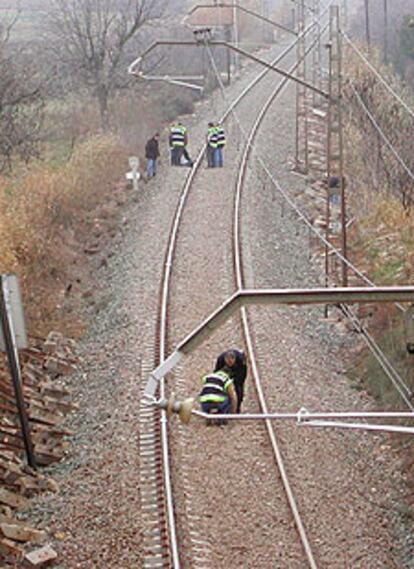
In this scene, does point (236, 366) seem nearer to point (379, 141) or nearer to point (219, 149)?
point (219, 149)

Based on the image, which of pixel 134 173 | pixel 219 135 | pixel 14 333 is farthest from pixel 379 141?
pixel 14 333

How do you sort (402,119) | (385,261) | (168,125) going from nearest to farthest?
(385,261) < (402,119) < (168,125)

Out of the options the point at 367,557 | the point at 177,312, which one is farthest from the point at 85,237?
the point at 367,557

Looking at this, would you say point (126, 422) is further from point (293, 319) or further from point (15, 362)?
point (293, 319)

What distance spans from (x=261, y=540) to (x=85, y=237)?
595 inches

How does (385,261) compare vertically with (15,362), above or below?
below

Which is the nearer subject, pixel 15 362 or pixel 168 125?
pixel 15 362

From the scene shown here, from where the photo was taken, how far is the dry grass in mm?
18969

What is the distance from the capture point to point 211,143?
89.2 feet

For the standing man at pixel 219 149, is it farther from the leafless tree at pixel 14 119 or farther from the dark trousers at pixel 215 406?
the dark trousers at pixel 215 406

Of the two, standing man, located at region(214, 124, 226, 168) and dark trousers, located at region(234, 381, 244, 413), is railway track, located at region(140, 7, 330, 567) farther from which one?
standing man, located at region(214, 124, 226, 168)

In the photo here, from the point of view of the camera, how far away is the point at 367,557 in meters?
10.2

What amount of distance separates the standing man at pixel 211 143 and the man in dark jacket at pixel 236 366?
47.9ft

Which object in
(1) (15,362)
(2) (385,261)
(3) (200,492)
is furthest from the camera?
(2) (385,261)
